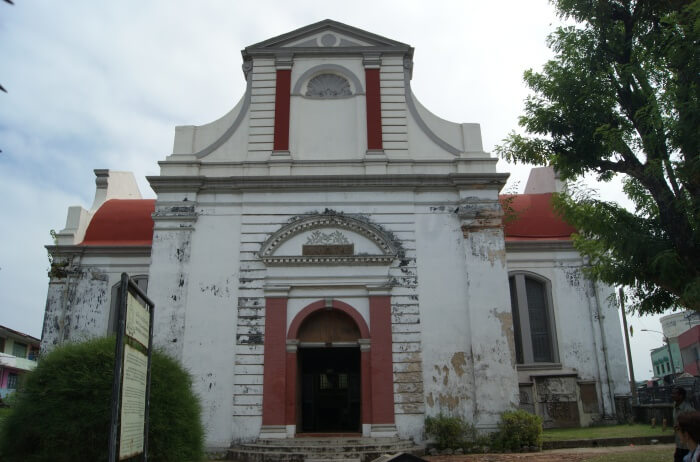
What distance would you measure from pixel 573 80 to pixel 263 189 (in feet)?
28.7

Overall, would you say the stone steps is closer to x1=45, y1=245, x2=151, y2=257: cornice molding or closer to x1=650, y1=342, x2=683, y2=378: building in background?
x1=45, y1=245, x2=151, y2=257: cornice molding

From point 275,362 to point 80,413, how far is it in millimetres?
6958

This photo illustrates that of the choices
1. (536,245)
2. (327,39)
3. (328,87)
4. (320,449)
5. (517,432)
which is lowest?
(320,449)

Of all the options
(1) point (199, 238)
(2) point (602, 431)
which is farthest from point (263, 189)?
(2) point (602, 431)

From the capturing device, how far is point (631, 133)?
1085cm

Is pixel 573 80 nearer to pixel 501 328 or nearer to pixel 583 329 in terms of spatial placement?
pixel 501 328

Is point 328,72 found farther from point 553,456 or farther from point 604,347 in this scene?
point 604,347

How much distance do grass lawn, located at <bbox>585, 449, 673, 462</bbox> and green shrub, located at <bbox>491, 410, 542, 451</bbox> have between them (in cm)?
204

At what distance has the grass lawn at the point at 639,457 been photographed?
428 inches

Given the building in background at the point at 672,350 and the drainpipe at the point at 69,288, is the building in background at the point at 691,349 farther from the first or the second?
the drainpipe at the point at 69,288

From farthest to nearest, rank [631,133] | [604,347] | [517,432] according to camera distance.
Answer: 1. [604,347]
2. [517,432]
3. [631,133]

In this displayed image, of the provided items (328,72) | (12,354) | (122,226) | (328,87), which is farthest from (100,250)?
(12,354)

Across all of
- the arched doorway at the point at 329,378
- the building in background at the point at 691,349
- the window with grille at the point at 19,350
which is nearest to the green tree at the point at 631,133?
the arched doorway at the point at 329,378

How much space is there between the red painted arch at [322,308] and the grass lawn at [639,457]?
242 inches
